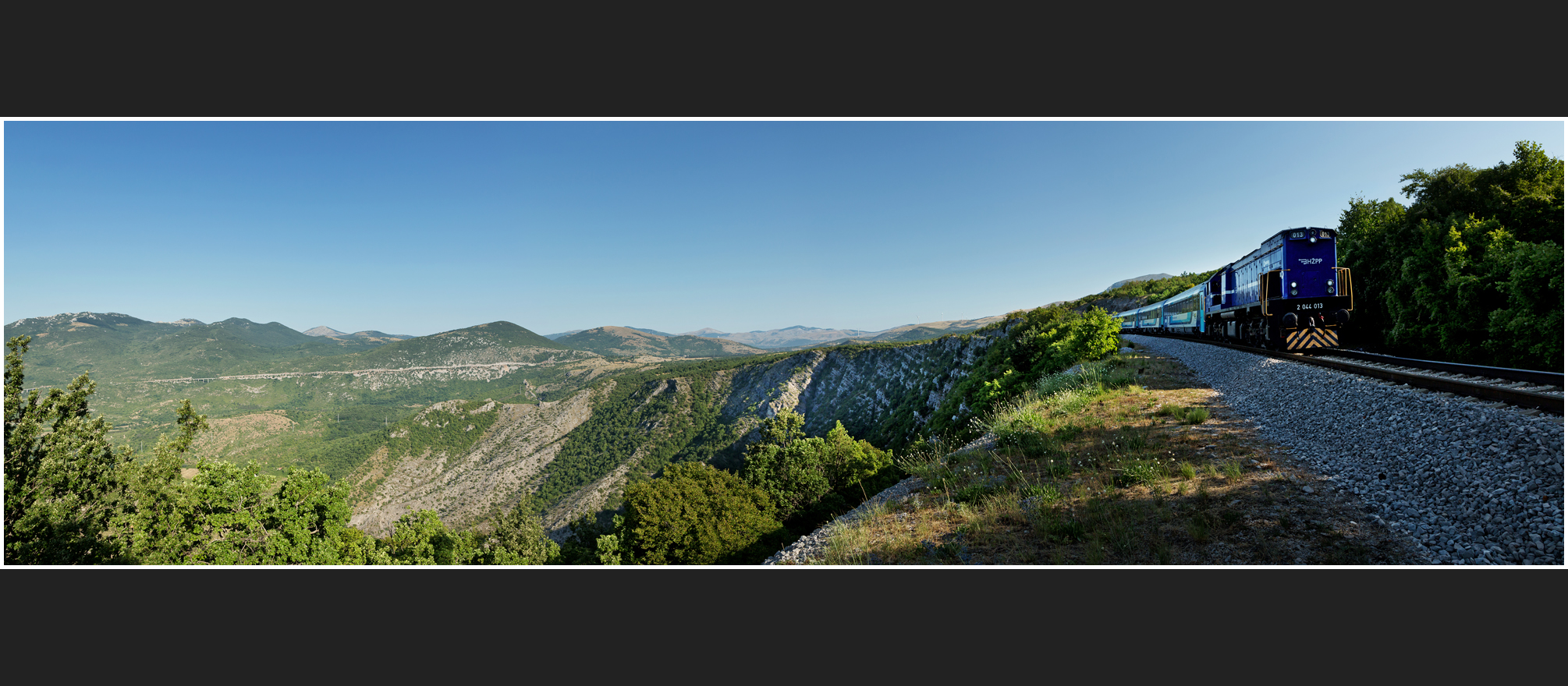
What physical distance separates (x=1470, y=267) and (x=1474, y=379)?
12.0m

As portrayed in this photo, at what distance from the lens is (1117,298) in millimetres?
75812

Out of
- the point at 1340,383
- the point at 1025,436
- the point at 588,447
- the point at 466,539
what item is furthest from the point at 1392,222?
the point at 588,447

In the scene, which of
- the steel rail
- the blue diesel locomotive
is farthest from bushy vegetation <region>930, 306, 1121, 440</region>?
the steel rail

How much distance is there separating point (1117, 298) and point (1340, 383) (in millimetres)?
76310

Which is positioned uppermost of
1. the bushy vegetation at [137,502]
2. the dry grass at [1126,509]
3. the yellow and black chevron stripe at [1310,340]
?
the yellow and black chevron stripe at [1310,340]

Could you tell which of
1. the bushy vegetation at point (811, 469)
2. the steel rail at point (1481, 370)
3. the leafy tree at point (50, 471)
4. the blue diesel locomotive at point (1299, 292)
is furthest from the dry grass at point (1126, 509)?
the bushy vegetation at point (811, 469)

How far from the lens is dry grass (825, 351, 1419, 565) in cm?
534

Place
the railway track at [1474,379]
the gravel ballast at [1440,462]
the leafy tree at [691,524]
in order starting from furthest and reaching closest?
the leafy tree at [691,524]
the railway track at [1474,379]
the gravel ballast at [1440,462]

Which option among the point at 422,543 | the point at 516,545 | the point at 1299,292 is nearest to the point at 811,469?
the point at 422,543

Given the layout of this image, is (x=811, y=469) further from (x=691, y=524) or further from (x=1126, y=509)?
(x=1126, y=509)

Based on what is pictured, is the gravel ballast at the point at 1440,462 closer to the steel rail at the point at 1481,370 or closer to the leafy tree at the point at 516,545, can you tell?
the steel rail at the point at 1481,370

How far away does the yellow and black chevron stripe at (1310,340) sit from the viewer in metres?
16.5

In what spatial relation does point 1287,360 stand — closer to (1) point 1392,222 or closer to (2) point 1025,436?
(2) point 1025,436

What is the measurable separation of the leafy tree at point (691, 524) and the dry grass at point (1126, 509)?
1810 centimetres
